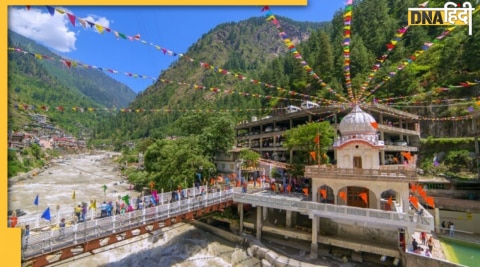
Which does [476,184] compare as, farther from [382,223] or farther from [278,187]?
[278,187]

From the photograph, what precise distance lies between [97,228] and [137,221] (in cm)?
225

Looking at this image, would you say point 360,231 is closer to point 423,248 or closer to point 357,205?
point 357,205

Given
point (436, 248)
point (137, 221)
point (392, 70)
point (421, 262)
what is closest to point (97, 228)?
point (137, 221)

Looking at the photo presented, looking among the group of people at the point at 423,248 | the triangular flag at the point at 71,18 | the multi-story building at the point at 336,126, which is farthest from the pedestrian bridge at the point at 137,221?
the multi-story building at the point at 336,126

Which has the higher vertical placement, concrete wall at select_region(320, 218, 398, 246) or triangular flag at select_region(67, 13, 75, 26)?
triangular flag at select_region(67, 13, 75, 26)

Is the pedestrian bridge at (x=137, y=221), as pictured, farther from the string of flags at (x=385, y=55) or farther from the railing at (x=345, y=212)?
the string of flags at (x=385, y=55)

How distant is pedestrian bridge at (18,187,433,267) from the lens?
11.8m

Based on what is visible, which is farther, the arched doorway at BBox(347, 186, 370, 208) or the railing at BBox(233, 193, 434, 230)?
the arched doorway at BBox(347, 186, 370, 208)

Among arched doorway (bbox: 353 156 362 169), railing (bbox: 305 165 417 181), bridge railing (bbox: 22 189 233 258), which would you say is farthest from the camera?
arched doorway (bbox: 353 156 362 169)

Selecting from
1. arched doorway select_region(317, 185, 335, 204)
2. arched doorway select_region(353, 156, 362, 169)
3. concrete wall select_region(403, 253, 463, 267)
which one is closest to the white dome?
arched doorway select_region(353, 156, 362, 169)

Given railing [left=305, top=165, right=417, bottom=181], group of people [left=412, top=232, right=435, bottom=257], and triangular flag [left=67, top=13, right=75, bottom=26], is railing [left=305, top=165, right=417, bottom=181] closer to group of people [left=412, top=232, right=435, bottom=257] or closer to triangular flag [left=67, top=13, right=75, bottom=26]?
group of people [left=412, top=232, right=435, bottom=257]

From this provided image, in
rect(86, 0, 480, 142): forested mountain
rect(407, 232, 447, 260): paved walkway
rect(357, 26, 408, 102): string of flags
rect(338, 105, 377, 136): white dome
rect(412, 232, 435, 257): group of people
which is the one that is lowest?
rect(407, 232, 447, 260): paved walkway

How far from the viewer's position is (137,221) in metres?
15.4

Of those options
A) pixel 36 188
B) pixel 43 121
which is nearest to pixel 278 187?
pixel 36 188
